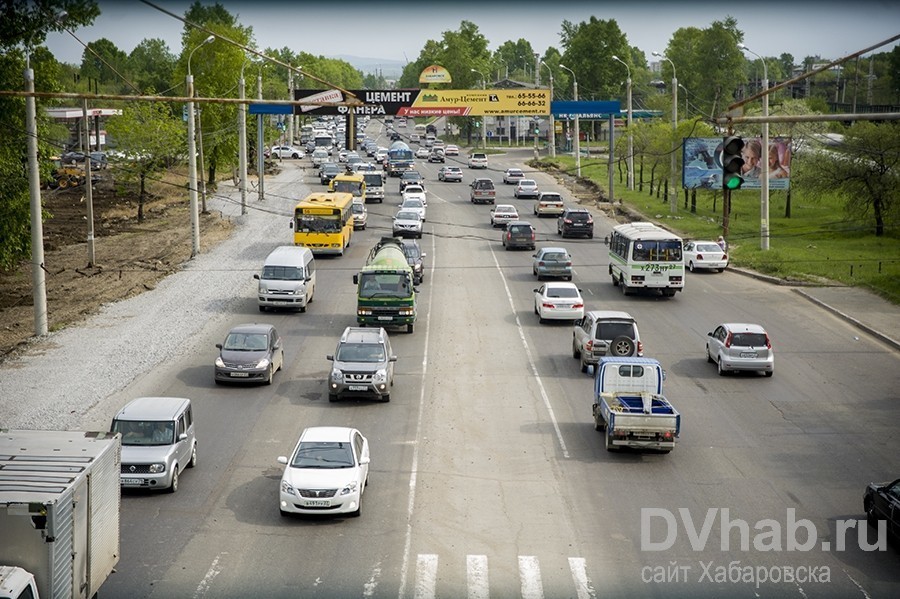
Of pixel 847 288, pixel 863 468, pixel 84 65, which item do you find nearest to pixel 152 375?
pixel 863 468

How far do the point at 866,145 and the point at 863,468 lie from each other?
47515 millimetres

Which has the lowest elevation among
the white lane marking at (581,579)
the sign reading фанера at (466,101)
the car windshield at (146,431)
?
the white lane marking at (581,579)

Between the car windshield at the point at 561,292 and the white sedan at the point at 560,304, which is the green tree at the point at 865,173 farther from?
the white sedan at the point at 560,304

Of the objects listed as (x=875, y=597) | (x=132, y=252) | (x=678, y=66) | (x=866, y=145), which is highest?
(x=678, y=66)

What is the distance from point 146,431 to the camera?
24812 millimetres

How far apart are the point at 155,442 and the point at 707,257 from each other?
36.1 metres

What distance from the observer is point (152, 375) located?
113 feet

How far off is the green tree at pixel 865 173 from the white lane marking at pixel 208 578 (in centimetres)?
5414

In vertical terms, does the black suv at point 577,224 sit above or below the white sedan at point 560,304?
above

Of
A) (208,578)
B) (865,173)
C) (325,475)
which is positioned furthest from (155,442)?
(865,173)

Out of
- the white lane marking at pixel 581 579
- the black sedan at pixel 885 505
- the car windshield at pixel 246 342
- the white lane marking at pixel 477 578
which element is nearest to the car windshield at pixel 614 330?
the car windshield at pixel 246 342

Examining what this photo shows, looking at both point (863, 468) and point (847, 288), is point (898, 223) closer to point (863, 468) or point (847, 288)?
point (847, 288)

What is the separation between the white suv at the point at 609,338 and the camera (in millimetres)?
34625

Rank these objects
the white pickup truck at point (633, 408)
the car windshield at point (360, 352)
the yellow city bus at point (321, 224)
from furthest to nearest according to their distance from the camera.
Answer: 1. the yellow city bus at point (321, 224)
2. the car windshield at point (360, 352)
3. the white pickup truck at point (633, 408)
